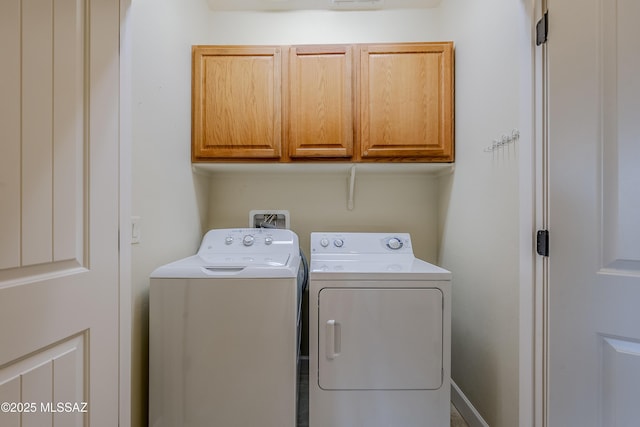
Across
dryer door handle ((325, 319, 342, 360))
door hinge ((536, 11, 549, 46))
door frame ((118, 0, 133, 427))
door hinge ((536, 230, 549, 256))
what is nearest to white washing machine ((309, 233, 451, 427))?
dryer door handle ((325, 319, 342, 360))

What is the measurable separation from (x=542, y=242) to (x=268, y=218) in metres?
1.63

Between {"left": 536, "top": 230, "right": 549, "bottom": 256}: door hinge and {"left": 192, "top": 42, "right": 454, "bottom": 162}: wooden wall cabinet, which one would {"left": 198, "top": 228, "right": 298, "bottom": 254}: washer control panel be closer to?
{"left": 192, "top": 42, "right": 454, "bottom": 162}: wooden wall cabinet

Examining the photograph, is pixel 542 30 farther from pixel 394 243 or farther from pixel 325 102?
pixel 394 243

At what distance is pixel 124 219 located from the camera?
3.09 feet

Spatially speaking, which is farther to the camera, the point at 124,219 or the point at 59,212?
the point at 124,219

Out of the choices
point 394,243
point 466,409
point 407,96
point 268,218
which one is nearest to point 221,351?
point 268,218

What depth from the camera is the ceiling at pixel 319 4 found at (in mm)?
1938

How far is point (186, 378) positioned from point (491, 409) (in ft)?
4.87

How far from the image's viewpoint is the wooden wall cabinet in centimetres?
169

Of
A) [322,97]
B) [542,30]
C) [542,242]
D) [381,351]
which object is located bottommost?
[381,351]

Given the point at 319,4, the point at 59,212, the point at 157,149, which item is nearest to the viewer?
the point at 59,212

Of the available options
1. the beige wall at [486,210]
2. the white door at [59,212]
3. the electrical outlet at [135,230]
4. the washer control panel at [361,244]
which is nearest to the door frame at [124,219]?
the white door at [59,212]

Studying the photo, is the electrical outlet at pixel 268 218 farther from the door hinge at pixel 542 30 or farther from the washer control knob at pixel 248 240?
the door hinge at pixel 542 30

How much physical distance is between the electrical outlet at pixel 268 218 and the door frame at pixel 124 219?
3.58 feet
